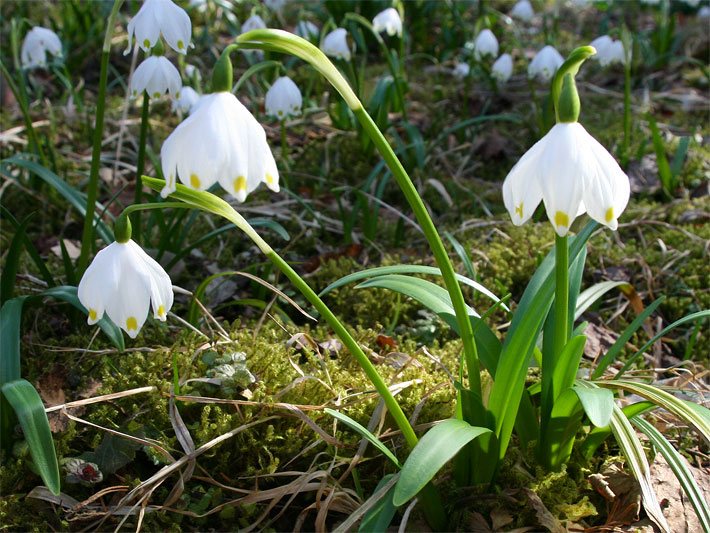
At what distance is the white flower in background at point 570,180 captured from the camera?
1142mm

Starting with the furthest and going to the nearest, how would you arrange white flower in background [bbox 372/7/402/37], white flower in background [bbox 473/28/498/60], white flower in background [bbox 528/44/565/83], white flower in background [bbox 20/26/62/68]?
1. white flower in background [bbox 473/28/498/60]
2. white flower in background [bbox 372/7/402/37]
3. white flower in background [bbox 528/44/565/83]
4. white flower in background [bbox 20/26/62/68]

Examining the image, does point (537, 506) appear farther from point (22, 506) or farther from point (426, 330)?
point (22, 506)

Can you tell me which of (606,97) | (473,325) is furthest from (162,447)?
(606,97)

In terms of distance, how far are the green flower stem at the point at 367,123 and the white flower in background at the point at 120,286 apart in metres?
0.43

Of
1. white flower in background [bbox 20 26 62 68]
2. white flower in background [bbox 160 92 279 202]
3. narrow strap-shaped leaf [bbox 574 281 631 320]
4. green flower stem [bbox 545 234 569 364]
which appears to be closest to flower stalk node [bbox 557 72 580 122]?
green flower stem [bbox 545 234 569 364]

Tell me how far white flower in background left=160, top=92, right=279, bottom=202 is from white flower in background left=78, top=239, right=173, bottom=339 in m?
0.28

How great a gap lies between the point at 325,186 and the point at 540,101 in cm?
130

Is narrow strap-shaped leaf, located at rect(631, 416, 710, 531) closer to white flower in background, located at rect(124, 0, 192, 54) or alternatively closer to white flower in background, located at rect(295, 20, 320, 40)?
white flower in background, located at rect(124, 0, 192, 54)

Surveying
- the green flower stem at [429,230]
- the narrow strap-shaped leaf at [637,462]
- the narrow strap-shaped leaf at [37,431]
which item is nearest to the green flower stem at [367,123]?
the green flower stem at [429,230]

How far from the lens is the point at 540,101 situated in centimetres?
388

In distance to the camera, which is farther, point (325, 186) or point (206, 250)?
point (325, 186)

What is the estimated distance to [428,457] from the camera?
48.7 inches

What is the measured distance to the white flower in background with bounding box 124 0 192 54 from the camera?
1.89 m

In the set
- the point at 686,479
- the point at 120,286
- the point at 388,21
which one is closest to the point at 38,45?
the point at 388,21
